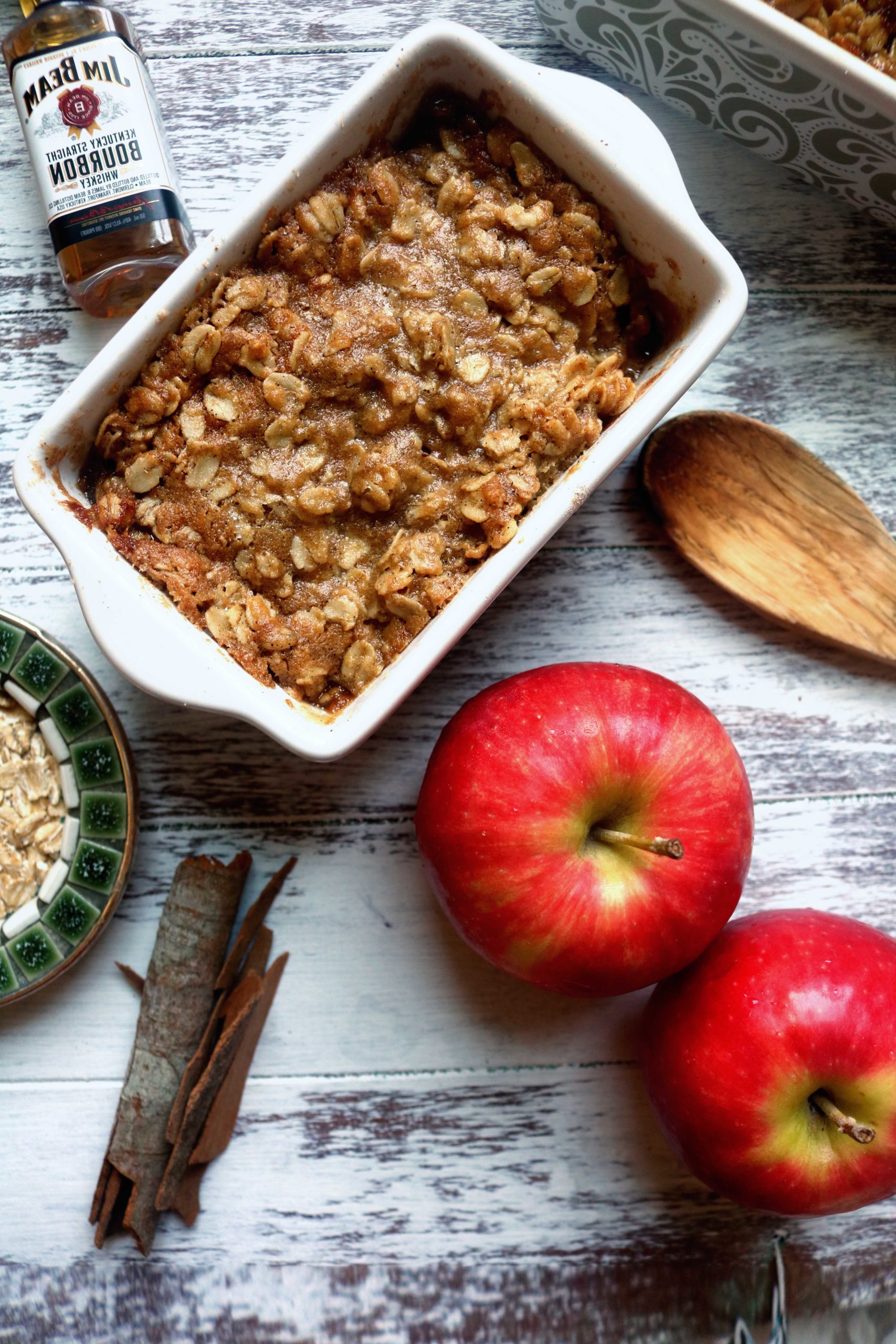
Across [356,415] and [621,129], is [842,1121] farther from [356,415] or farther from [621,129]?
[621,129]

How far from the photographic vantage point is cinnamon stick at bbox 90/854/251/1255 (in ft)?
3.72

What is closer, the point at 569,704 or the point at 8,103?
the point at 569,704

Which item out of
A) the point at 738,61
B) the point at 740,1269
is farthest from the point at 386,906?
the point at 738,61

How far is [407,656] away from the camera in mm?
917

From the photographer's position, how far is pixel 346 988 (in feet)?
3.83

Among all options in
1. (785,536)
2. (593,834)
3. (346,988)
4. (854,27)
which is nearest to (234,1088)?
(346,988)

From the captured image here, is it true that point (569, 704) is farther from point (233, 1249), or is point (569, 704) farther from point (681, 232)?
point (233, 1249)

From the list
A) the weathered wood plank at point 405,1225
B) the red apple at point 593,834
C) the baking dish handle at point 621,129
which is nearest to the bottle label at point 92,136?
the baking dish handle at point 621,129

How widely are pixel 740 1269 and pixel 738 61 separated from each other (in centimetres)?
136

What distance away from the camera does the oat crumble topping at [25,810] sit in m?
1.10

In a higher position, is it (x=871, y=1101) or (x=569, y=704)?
(x=569, y=704)

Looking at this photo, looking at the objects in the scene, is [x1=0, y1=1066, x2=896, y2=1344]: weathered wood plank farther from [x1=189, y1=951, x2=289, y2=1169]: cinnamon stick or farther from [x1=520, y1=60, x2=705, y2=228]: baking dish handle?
[x1=520, y1=60, x2=705, y2=228]: baking dish handle

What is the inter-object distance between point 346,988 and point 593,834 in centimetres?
Result: 40

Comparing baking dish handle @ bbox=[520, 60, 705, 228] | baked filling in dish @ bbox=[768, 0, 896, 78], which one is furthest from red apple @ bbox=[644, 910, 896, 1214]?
baked filling in dish @ bbox=[768, 0, 896, 78]
